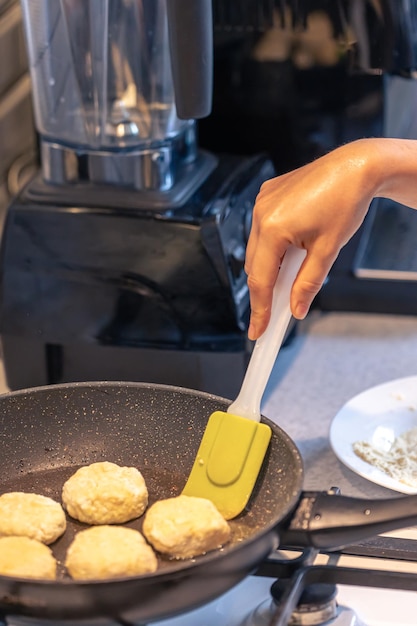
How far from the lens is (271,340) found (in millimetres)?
697

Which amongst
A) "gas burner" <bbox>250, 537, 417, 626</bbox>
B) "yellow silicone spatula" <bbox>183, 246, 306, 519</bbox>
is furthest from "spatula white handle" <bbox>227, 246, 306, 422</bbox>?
Answer: "gas burner" <bbox>250, 537, 417, 626</bbox>

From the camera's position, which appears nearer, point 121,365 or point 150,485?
point 150,485

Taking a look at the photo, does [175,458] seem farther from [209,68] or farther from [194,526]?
[209,68]

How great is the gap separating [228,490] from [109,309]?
11.5 inches

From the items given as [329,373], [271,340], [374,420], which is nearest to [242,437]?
[271,340]

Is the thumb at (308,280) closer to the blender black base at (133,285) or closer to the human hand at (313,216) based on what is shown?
the human hand at (313,216)

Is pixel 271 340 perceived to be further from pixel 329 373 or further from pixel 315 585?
pixel 329 373

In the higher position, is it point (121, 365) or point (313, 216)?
point (313, 216)

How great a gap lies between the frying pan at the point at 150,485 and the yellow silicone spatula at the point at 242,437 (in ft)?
0.06

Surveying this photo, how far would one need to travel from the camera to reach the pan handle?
22.8 inches

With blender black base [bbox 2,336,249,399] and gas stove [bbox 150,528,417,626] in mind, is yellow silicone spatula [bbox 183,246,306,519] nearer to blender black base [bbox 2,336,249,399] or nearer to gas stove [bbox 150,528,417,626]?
gas stove [bbox 150,528,417,626]

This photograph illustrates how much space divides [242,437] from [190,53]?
0.34 meters

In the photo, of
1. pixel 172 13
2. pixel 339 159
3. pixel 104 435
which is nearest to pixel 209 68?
→ pixel 172 13

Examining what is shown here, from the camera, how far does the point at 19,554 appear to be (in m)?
0.59
